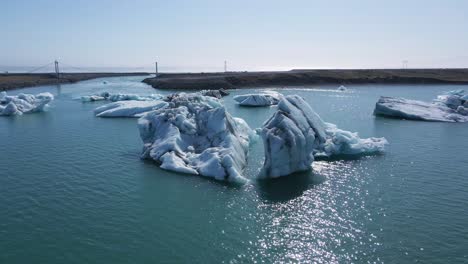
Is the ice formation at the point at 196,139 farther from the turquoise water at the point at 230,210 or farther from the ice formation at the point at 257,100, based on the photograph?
the ice formation at the point at 257,100

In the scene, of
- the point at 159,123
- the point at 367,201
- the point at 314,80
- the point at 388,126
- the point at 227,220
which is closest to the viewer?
the point at 227,220

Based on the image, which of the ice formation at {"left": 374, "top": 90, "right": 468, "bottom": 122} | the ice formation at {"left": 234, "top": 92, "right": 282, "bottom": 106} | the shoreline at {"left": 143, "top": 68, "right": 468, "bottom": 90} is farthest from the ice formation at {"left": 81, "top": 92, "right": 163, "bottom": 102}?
the ice formation at {"left": 374, "top": 90, "right": 468, "bottom": 122}

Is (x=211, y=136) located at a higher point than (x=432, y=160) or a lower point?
higher

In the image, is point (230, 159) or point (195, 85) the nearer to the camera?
point (230, 159)

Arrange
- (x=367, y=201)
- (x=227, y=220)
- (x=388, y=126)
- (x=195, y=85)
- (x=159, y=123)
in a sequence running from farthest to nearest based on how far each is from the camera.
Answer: (x=195, y=85) → (x=388, y=126) → (x=159, y=123) → (x=367, y=201) → (x=227, y=220)

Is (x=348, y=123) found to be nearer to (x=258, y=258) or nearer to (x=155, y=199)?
(x=155, y=199)

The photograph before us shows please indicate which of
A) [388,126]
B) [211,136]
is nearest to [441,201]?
[211,136]

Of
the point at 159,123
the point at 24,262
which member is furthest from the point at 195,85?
the point at 24,262
